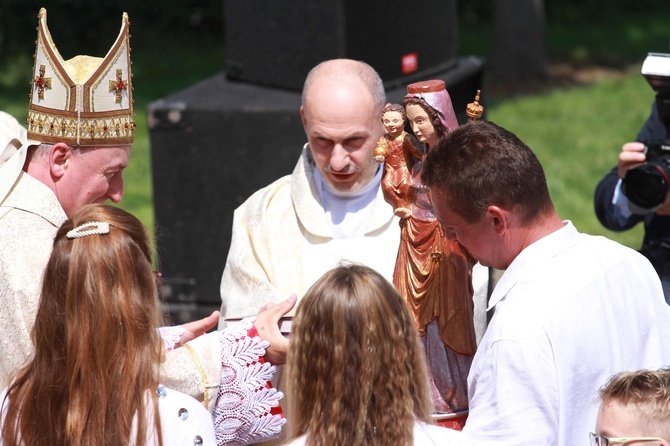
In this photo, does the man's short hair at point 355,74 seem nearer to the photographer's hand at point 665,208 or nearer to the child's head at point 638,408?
the photographer's hand at point 665,208

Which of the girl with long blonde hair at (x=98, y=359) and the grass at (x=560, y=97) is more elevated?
the grass at (x=560, y=97)

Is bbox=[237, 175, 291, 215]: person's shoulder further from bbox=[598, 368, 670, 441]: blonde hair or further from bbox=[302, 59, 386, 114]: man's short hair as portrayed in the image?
bbox=[598, 368, 670, 441]: blonde hair

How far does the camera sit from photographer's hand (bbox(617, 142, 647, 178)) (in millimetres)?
3598

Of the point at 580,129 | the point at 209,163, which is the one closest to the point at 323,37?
the point at 209,163

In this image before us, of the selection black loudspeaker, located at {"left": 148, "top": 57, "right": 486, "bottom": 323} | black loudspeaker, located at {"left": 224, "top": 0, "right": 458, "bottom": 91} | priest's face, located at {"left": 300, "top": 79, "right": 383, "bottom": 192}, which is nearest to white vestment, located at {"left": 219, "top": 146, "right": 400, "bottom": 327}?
priest's face, located at {"left": 300, "top": 79, "right": 383, "bottom": 192}

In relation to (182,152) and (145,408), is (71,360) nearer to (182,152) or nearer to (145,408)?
(145,408)

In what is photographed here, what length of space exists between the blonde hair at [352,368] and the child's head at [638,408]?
0.41m

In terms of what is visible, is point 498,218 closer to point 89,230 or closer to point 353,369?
point 353,369

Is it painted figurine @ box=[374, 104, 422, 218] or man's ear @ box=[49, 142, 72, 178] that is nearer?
painted figurine @ box=[374, 104, 422, 218]

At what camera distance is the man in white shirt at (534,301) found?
2.32 m

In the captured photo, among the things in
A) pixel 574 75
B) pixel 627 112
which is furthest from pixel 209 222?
pixel 574 75

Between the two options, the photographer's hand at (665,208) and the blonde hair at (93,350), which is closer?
the blonde hair at (93,350)

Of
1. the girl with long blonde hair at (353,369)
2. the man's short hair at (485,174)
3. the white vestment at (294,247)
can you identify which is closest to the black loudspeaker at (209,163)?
the white vestment at (294,247)

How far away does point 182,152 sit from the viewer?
18.9 ft
